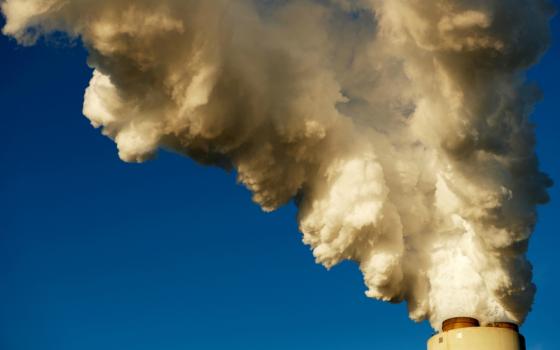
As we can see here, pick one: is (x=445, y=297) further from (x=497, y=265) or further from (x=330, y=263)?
(x=330, y=263)

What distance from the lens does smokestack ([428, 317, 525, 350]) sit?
1500 inches

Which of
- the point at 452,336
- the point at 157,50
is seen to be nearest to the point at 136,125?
the point at 157,50

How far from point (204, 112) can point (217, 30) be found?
4311 mm

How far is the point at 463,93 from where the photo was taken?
109 feet

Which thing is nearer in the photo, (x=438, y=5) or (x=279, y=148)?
(x=438, y=5)

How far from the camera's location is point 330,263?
41750 millimetres

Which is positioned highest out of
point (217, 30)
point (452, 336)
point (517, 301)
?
point (217, 30)

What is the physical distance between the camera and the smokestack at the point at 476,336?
125 ft

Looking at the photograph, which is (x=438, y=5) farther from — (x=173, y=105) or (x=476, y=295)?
(x=476, y=295)

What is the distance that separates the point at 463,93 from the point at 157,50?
1493cm

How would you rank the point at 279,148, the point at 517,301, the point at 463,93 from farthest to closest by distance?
the point at 517,301 → the point at 279,148 → the point at 463,93

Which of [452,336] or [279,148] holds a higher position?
[279,148]

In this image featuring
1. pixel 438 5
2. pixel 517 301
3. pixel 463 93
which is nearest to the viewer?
pixel 438 5

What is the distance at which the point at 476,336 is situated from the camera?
3816cm
